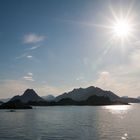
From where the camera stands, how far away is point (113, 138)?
76375mm

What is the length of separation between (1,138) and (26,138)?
6.62 m

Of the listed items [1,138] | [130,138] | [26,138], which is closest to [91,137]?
[130,138]

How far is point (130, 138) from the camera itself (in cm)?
7588

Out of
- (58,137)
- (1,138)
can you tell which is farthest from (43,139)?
(1,138)

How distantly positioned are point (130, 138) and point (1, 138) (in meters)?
33.9

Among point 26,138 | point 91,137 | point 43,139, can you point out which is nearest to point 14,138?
point 26,138

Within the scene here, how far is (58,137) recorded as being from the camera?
79250 millimetres

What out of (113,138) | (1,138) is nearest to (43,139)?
(1,138)

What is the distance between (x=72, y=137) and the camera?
78750mm

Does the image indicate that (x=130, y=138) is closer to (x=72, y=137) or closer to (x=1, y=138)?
(x=72, y=137)

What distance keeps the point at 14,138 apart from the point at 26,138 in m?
3.13

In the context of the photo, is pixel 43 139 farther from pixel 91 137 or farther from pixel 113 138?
pixel 113 138

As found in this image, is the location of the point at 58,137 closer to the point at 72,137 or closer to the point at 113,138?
the point at 72,137

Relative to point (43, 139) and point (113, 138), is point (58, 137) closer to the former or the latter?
point (43, 139)
